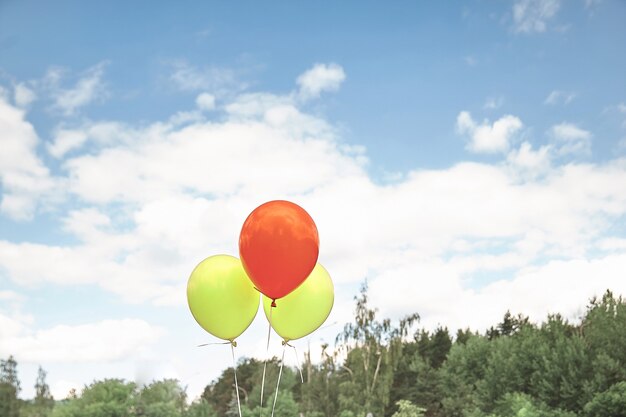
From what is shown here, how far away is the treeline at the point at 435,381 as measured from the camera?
17562 millimetres

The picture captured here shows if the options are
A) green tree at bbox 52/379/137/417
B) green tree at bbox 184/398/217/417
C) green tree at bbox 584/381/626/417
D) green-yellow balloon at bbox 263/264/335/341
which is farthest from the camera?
green tree at bbox 184/398/217/417

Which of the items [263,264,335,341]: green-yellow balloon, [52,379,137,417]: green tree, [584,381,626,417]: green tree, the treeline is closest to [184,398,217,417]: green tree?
the treeline

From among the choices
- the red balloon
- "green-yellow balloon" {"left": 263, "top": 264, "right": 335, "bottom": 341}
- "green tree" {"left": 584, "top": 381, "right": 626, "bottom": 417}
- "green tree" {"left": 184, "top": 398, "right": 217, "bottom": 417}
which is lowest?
"green tree" {"left": 584, "top": 381, "right": 626, "bottom": 417}

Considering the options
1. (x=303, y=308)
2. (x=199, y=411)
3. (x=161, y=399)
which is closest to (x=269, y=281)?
(x=303, y=308)

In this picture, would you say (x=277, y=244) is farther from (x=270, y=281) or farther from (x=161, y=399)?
(x=161, y=399)

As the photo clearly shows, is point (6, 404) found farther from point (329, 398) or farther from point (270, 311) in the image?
point (270, 311)

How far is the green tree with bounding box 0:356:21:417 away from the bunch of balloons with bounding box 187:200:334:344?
33.9m

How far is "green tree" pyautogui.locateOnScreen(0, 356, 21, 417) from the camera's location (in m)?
35.7

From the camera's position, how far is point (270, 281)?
598 cm

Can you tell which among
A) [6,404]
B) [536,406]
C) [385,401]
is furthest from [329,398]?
[6,404]

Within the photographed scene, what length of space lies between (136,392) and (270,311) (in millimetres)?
18077

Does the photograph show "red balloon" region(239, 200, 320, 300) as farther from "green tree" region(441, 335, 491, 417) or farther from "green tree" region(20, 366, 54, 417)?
"green tree" region(20, 366, 54, 417)

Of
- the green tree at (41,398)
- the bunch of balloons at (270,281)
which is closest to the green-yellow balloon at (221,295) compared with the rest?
the bunch of balloons at (270,281)

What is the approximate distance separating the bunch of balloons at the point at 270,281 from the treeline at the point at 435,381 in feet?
36.0
